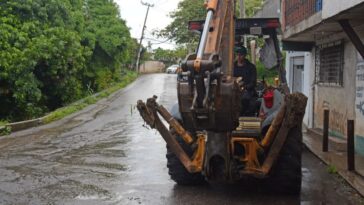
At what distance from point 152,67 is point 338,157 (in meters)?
61.1

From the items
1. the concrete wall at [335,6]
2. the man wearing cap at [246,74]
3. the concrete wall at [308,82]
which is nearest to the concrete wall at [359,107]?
the concrete wall at [335,6]

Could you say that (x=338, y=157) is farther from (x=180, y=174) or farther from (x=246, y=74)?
(x=180, y=174)

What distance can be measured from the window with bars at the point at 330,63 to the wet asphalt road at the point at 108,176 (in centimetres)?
273

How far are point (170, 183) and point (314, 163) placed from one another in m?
3.85

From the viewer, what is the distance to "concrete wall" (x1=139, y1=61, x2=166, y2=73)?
6953cm

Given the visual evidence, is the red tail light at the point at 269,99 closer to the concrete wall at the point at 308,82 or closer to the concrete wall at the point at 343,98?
the concrete wall at the point at 343,98

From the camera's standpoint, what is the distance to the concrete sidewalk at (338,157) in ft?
29.0

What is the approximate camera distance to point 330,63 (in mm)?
14500

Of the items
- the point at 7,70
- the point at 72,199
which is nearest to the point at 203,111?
the point at 72,199

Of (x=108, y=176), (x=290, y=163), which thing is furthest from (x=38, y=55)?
(x=290, y=163)

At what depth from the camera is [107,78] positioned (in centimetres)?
3588

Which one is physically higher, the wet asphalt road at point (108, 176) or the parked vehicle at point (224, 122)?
the parked vehicle at point (224, 122)

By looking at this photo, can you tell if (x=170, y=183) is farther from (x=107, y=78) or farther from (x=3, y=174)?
(x=107, y=78)

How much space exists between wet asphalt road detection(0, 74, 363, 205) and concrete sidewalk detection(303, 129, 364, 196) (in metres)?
0.17
